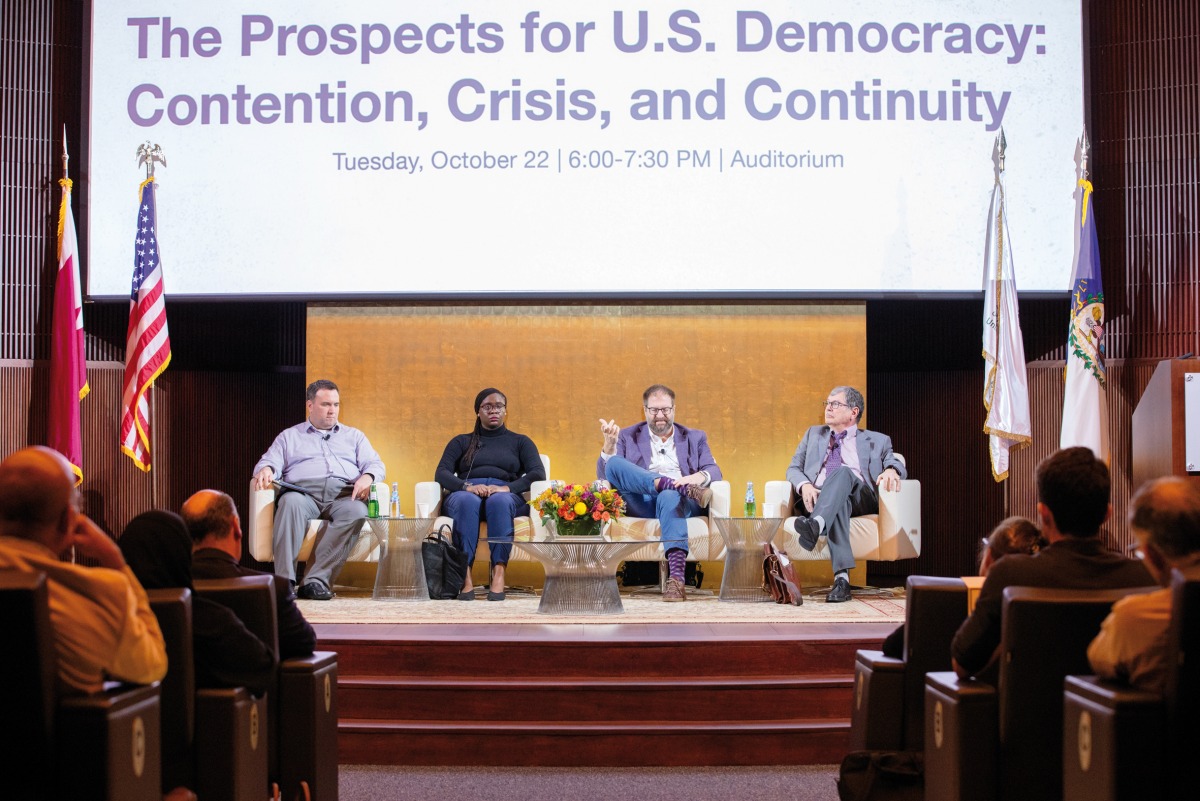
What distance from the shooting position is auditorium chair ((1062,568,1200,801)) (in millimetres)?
1895

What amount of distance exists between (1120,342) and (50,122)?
656 centimetres

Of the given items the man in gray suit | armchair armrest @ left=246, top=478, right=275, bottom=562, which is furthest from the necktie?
armchair armrest @ left=246, top=478, right=275, bottom=562

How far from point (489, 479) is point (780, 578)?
171cm

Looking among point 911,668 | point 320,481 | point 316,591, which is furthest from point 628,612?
point 911,668

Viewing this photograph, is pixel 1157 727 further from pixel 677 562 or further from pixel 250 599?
pixel 677 562

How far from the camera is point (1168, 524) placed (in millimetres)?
2057

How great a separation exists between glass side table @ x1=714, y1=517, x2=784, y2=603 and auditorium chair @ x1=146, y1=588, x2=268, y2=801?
3.80 meters

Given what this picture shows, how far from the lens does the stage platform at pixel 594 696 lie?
4.11 m

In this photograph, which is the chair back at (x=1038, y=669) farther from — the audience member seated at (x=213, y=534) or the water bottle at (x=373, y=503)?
the water bottle at (x=373, y=503)

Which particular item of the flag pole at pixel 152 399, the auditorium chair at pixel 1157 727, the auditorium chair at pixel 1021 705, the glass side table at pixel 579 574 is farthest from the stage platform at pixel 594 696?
the flag pole at pixel 152 399

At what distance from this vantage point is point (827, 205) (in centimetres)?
681

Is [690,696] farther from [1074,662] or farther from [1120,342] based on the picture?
[1120,342]

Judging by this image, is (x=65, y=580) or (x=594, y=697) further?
(x=594, y=697)

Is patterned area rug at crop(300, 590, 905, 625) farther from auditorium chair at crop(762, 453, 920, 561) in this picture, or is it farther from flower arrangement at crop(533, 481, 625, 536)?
flower arrangement at crop(533, 481, 625, 536)
